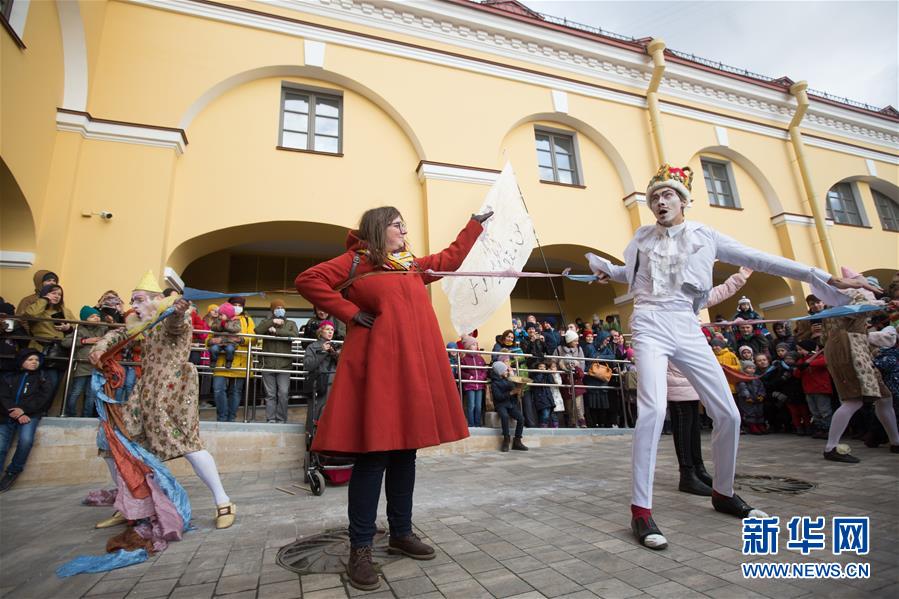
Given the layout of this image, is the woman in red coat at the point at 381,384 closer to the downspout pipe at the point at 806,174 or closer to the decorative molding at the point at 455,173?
the decorative molding at the point at 455,173

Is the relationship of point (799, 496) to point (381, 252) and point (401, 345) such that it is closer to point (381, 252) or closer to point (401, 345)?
Result: point (401, 345)

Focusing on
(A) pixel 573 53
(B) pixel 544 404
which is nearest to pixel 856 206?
(A) pixel 573 53

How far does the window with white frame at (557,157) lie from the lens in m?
10.5

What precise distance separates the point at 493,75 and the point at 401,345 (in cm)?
950

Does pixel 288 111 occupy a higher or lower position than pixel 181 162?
higher

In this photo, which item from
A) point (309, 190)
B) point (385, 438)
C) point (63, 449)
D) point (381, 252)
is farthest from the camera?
point (309, 190)

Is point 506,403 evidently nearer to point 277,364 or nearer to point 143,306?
point 277,364

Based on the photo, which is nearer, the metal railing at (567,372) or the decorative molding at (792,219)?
the metal railing at (567,372)

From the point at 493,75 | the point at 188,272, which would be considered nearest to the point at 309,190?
the point at 188,272

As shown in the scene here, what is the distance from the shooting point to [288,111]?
8.88m

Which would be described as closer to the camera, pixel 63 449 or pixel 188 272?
pixel 63 449

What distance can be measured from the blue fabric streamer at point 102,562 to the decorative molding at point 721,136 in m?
14.0

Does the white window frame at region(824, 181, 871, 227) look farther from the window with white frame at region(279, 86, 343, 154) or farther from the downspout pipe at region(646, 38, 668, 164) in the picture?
the window with white frame at region(279, 86, 343, 154)

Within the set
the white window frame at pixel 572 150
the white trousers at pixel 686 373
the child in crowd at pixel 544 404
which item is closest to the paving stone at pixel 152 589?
the white trousers at pixel 686 373
